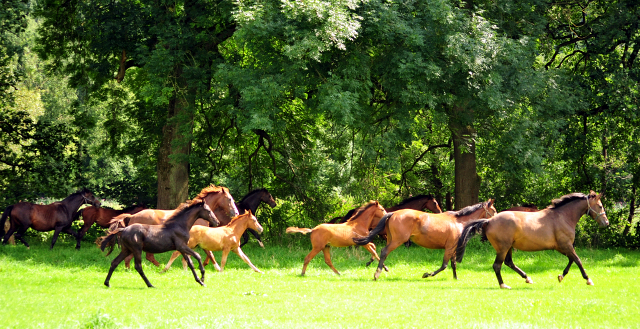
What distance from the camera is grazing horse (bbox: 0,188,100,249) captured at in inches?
859

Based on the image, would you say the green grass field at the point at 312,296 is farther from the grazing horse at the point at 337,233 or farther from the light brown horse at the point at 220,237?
the grazing horse at the point at 337,233

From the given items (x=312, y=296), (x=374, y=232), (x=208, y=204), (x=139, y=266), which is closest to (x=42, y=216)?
(x=208, y=204)

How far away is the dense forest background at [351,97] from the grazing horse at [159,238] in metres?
4.68

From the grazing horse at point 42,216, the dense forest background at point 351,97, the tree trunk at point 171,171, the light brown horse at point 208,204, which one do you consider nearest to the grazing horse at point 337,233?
the light brown horse at point 208,204

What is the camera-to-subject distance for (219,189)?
18.4m

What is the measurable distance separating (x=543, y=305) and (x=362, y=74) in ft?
33.0

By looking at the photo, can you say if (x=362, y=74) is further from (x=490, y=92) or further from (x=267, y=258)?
(x=267, y=258)

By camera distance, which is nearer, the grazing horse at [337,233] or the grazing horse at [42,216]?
the grazing horse at [337,233]

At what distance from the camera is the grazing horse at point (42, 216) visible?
21812 millimetres

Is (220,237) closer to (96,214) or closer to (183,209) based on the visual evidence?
(183,209)

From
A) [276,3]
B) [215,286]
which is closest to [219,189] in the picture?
[215,286]

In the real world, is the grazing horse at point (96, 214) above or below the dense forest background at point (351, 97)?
below

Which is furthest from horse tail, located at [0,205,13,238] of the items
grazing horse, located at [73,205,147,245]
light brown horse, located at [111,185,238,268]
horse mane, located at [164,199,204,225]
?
horse mane, located at [164,199,204,225]

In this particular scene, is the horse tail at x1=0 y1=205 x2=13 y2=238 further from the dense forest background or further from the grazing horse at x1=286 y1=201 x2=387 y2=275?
the grazing horse at x1=286 y1=201 x2=387 y2=275
